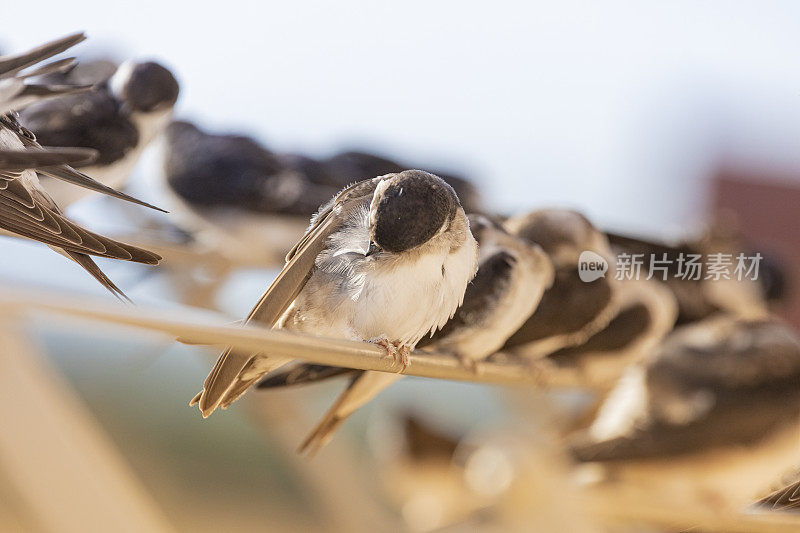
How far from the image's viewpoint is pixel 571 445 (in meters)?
1.39

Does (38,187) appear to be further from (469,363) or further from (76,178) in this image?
(469,363)

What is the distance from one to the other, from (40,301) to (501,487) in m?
1.17

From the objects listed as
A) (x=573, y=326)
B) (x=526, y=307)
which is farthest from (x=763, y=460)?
(x=526, y=307)

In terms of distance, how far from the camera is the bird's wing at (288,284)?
0.47 metres

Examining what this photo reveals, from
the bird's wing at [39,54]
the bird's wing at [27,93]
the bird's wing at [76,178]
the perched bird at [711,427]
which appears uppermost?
the bird's wing at [39,54]

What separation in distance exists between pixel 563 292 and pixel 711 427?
0.59 metres

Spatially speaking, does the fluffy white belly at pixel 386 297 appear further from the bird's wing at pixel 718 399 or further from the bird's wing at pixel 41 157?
the bird's wing at pixel 718 399

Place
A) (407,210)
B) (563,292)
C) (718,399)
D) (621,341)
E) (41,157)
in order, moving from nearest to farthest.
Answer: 1. (41,157)
2. (407,210)
3. (563,292)
4. (621,341)
5. (718,399)

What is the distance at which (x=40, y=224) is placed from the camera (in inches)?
16.0

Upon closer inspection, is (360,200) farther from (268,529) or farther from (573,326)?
(268,529)

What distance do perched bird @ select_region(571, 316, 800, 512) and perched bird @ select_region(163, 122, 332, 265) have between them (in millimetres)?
596

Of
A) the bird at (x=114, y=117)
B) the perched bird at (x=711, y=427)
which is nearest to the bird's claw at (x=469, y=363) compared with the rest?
the bird at (x=114, y=117)

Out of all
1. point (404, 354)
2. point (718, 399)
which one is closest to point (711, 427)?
point (718, 399)

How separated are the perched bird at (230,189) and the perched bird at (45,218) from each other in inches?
28.2
